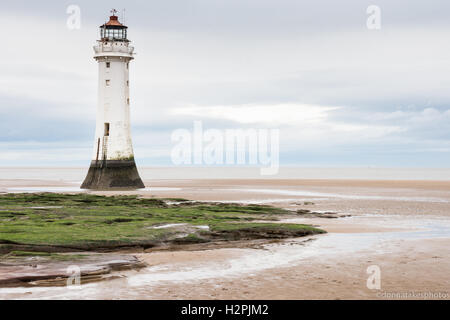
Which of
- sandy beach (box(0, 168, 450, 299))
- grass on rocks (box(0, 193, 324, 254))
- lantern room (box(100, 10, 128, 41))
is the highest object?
lantern room (box(100, 10, 128, 41))

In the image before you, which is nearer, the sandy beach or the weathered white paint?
the sandy beach

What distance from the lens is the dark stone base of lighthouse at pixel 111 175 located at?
43312 mm

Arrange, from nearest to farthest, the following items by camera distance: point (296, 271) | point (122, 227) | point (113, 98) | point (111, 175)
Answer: point (296, 271)
point (122, 227)
point (113, 98)
point (111, 175)

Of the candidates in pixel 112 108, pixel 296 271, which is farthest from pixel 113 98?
pixel 296 271

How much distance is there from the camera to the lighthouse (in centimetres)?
4288

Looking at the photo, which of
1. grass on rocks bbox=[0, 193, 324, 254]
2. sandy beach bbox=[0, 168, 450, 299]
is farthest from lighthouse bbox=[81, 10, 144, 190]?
sandy beach bbox=[0, 168, 450, 299]

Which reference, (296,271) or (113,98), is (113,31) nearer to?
(113,98)

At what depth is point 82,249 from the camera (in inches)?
593

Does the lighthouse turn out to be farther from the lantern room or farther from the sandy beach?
the sandy beach

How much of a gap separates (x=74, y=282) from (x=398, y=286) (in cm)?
638

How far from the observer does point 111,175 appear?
142 feet

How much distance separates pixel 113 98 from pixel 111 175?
573 centimetres

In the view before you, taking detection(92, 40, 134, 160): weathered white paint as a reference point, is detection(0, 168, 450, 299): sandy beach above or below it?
below
